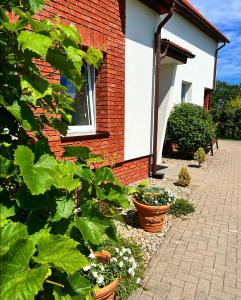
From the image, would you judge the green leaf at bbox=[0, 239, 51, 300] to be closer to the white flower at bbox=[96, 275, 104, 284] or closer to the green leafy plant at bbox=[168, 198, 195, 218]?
the white flower at bbox=[96, 275, 104, 284]

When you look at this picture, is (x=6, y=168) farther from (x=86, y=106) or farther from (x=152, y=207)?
(x=86, y=106)

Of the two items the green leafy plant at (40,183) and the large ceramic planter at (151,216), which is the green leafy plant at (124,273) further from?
the green leafy plant at (40,183)

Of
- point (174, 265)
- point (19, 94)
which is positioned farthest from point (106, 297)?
point (19, 94)

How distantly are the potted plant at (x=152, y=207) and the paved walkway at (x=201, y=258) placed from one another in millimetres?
284

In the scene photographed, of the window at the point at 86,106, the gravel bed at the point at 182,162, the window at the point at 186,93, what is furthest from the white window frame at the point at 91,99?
the window at the point at 186,93

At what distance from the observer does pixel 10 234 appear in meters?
1.19

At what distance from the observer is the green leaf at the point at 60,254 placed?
3.86 ft

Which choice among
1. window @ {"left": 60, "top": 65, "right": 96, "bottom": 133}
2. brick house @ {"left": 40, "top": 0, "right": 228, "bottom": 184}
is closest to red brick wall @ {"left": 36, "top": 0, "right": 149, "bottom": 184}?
brick house @ {"left": 40, "top": 0, "right": 228, "bottom": 184}

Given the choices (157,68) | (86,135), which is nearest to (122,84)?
(86,135)

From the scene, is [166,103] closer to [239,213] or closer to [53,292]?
[239,213]

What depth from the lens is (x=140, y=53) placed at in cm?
692

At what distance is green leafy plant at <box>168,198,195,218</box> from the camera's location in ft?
17.9

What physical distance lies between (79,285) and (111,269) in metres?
1.51

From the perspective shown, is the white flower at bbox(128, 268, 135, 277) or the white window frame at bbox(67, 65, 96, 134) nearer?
the white flower at bbox(128, 268, 135, 277)
